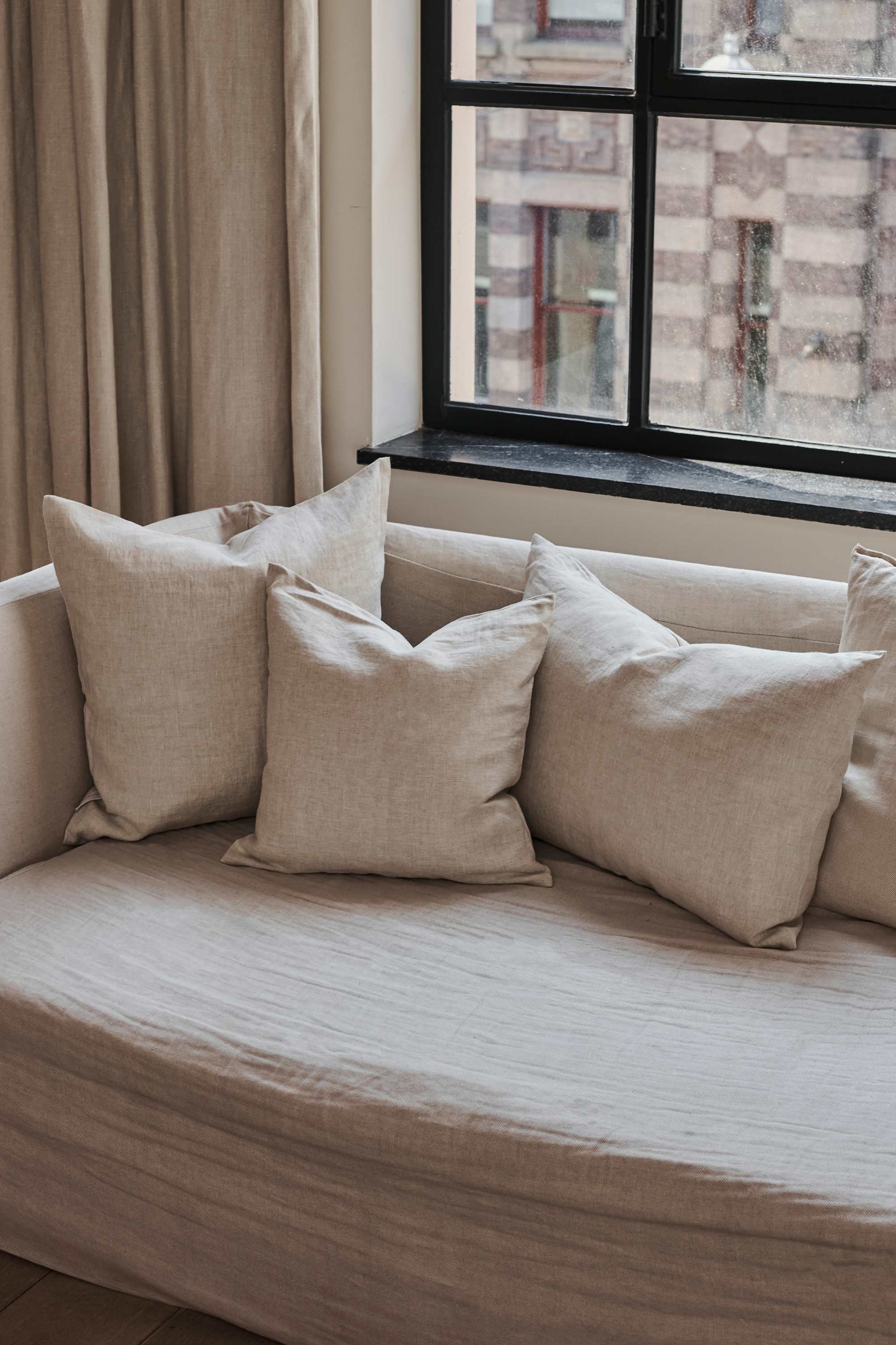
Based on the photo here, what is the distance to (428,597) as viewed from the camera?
224 cm

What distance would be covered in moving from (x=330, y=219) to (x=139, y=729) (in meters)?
1.07

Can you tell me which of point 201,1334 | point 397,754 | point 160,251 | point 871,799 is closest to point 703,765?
point 871,799

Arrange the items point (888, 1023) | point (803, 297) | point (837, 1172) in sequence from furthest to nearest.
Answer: point (803, 297), point (888, 1023), point (837, 1172)

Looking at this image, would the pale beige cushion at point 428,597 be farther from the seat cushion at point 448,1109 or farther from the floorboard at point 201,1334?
the floorboard at point 201,1334

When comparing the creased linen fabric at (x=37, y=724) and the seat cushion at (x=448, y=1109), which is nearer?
the seat cushion at (x=448, y=1109)

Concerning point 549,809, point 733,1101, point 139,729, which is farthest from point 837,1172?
point 139,729

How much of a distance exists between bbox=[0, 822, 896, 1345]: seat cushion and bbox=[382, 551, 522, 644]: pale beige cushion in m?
0.47

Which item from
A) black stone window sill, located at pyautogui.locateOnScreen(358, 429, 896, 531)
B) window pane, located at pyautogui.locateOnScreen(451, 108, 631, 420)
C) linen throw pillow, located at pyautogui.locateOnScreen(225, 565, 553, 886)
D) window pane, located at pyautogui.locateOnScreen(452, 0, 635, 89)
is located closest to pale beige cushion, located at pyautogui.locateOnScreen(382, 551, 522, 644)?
linen throw pillow, located at pyautogui.locateOnScreen(225, 565, 553, 886)

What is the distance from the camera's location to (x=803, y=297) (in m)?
2.48

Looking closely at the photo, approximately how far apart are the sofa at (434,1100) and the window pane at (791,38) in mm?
966

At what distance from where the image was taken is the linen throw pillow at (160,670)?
1.99 m

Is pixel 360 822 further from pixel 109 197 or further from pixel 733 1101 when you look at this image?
pixel 109 197

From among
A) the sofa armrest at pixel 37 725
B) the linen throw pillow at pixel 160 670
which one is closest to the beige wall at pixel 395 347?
the linen throw pillow at pixel 160 670

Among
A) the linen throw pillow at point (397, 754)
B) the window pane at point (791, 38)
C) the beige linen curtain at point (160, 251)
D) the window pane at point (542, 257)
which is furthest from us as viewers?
the window pane at point (542, 257)
